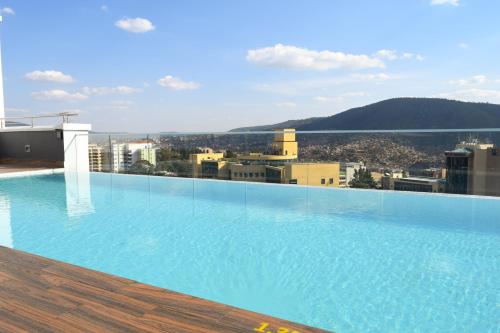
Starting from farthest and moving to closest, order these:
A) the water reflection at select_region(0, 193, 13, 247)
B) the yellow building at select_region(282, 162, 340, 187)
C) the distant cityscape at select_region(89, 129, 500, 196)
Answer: the yellow building at select_region(282, 162, 340, 187) < the distant cityscape at select_region(89, 129, 500, 196) < the water reflection at select_region(0, 193, 13, 247)

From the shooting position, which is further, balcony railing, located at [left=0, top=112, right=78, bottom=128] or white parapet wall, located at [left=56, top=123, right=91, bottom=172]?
balcony railing, located at [left=0, top=112, right=78, bottom=128]

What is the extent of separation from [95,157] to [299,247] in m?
8.08

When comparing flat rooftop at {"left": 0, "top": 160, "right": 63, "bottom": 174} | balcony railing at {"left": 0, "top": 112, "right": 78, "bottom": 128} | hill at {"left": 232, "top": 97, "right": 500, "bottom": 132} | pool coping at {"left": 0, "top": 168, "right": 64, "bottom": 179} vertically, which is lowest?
pool coping at {"left": 0, "top": 168, "right": 64, "bottom": 179}

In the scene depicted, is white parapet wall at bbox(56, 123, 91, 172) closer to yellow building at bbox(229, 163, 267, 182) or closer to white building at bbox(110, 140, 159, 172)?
white building at bbox(110, 140, 159, 172)

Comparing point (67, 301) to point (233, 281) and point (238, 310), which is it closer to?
point (238, 310)

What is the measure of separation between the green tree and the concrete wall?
9.12 metres

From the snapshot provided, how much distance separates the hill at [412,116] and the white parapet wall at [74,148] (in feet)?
37.1

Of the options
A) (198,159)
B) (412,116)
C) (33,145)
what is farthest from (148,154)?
(412,116)

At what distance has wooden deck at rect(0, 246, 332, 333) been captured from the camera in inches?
69.6

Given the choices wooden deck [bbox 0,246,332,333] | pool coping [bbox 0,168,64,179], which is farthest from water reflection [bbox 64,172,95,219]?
wooden deck [bbox 0,246,332,333]

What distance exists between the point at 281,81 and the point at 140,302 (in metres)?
28.9

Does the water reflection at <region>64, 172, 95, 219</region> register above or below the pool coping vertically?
below

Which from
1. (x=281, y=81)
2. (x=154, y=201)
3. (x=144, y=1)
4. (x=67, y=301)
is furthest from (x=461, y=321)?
(x=281, y=81)

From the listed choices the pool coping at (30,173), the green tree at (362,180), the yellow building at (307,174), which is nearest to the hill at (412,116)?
the pool coping at (30,173)
